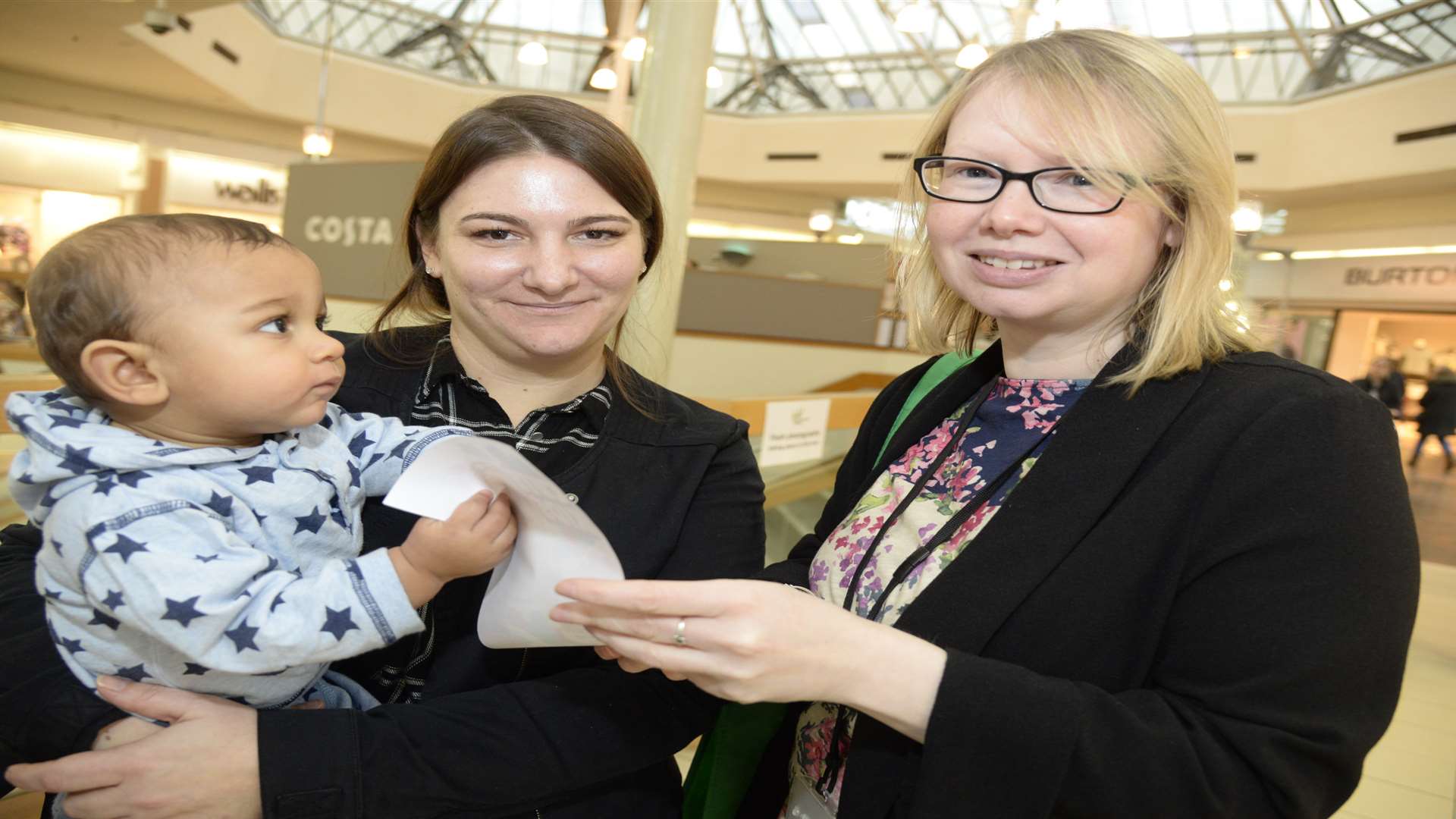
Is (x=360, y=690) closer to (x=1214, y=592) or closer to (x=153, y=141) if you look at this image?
(x=1214, y=592)

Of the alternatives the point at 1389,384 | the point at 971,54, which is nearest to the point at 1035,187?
the point at 971,54

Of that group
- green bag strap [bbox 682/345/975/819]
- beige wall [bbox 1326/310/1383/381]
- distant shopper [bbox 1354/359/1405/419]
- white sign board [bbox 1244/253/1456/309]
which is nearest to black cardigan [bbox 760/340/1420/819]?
green bag strap [bbox 682/345/975/819]

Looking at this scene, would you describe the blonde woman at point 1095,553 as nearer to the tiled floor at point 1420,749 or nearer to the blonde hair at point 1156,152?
the blonde hair at point 1156,152

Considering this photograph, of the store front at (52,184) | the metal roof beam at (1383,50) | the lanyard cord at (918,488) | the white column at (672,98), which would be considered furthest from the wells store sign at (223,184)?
the metal roof beam at (1383,50)

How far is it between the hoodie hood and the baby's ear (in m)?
0.04

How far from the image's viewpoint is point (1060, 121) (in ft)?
3.85

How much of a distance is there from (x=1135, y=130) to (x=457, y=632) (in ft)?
3.73

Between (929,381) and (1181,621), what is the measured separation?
66 cm

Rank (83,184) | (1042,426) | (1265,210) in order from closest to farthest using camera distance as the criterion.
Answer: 1. (1042,426)
2. (83,184)
3. (1265,210)

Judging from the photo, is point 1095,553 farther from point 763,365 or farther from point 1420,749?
point 763,365

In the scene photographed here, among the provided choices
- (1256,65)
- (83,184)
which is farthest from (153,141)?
(1256,65)

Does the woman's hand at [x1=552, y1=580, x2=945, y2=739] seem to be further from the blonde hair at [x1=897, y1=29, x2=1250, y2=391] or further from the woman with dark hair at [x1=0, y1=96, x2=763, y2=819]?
the blonde hair at [x1=897, y1=29, x2=1250, y2=391]

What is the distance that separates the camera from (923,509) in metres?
1.32

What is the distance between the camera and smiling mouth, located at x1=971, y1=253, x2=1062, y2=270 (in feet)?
3.99
